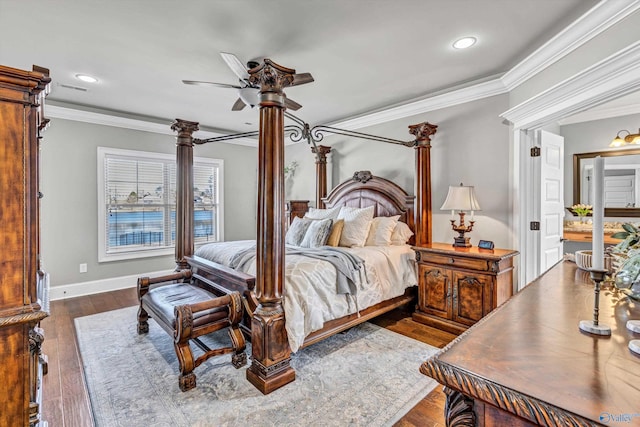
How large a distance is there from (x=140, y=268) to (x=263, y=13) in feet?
14.5

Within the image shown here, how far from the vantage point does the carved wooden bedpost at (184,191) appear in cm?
345

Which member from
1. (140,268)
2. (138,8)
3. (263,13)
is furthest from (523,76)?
(140,268)

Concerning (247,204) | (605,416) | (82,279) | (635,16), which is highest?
(635,16)

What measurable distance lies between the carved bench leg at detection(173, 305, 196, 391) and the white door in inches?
133

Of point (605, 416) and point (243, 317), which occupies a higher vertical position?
point (605, 416)

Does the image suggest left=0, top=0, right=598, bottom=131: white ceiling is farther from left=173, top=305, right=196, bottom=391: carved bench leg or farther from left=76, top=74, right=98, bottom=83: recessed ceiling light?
left=173, top=305, right=196, bottom=391: carved bench leg

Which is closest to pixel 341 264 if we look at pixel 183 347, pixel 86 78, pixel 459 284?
pixel 459 284

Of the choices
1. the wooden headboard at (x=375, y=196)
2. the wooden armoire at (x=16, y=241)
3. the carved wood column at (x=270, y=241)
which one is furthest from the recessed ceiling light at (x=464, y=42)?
the wooden armoire at (x=16, y=241)

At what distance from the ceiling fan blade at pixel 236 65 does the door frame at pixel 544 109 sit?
2525 millimetres

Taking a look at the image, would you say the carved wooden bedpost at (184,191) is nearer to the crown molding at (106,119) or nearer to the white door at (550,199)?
the crown molding at (106,119)

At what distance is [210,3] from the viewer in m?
2.09

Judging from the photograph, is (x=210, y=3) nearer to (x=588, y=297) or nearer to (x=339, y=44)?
(x=339, y=44)

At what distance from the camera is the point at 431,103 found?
12.8 feet

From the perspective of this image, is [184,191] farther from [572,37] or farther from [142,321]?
[572,37]
